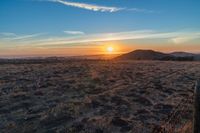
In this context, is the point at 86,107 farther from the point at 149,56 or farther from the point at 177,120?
the point at 149,56

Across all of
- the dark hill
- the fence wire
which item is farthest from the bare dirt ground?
the dark hill

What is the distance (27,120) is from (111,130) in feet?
11.7

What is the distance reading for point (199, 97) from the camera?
29.7 ft

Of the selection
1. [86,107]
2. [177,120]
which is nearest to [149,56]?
[86,107]

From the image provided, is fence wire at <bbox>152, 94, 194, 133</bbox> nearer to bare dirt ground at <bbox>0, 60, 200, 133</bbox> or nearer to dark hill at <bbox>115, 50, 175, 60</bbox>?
bare dirt ground at <bbox>0, 60, 200, 133</bbox>

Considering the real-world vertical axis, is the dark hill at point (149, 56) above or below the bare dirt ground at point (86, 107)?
above

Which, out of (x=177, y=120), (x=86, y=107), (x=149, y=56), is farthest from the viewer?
(x=149, y=56)

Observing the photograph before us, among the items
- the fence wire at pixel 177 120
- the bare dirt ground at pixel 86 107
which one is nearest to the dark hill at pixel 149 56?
the bare dirt ground at pixel 86 107

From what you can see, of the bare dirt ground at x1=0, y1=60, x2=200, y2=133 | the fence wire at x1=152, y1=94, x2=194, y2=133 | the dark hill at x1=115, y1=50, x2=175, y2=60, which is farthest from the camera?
the dark hill at x1=115, y1=50, x2=175, y2=60

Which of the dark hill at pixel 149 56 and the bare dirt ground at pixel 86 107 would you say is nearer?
the bare dirt ground at pixel 86 107

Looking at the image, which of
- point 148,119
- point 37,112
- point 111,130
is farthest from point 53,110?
point 148,119

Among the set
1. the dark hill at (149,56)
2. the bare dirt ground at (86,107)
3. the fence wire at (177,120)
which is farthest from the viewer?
the dark hill at (149,56)

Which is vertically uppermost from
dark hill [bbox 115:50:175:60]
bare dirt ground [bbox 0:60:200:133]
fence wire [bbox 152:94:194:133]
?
dark hill [bbox 115:50:175:60]

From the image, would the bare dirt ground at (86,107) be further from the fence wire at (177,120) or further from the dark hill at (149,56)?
the dark hill at (149,56)
